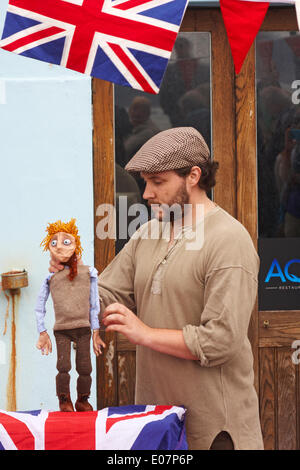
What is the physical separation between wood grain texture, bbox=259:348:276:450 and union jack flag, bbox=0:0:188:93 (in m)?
1.94

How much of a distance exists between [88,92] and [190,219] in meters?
1.45

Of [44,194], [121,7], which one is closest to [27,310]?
[44,194]

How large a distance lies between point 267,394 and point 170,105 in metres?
1.78

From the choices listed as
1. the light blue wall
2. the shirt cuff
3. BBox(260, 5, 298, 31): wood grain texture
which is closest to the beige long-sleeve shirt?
the shirt cuff

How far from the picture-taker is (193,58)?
3551 millimetres

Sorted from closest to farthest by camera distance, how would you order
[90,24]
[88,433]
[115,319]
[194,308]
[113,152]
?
[88,433] → [115,319] → [194,308] → [90,24] → [113,152]

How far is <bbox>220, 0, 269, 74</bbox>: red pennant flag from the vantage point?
93.6 inches

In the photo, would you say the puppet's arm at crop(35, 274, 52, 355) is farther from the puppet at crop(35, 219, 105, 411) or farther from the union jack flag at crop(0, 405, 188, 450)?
the union jack flag at crop(0, 405, 188, 450)

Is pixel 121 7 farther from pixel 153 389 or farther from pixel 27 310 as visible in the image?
pixel 27 310

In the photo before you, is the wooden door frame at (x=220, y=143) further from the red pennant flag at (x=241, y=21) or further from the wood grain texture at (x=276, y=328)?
the red pennant flag at (x=241, y=21)

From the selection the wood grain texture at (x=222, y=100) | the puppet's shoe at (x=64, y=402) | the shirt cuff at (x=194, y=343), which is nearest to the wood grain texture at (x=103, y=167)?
the wood grain texture at (x=222, y=100)

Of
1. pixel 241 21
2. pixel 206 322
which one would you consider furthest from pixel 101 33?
pixel 206 322

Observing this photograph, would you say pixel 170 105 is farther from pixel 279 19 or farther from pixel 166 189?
pixel 166 189

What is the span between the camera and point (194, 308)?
2170mm
